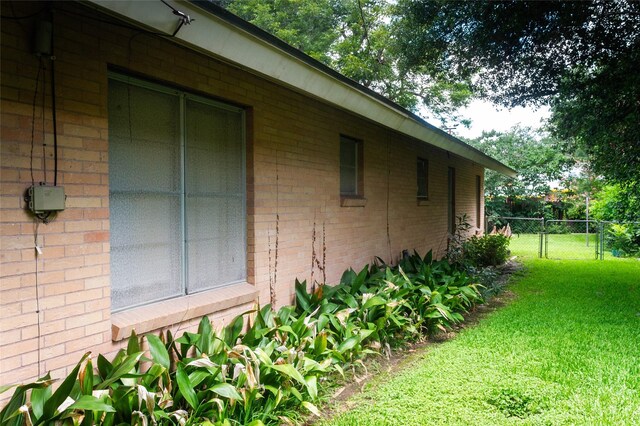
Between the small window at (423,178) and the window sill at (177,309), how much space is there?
243 inches

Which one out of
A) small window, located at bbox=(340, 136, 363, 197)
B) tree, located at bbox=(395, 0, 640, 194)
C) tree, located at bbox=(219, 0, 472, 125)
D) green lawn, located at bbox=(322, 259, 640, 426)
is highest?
tree, located at bbox=(219, 0, 472, 125)

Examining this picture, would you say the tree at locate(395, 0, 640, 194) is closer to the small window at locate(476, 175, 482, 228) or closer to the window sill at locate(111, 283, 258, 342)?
the small window at locate(476, 175, 482, 228)

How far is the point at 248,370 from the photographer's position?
3.18m

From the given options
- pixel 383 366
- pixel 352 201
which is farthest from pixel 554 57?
pixel 383 366

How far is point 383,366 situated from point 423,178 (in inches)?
244

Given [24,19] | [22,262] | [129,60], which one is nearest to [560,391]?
[22,262]

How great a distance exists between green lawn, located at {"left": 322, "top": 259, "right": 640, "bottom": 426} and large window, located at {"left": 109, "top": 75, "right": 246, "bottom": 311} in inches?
72.3

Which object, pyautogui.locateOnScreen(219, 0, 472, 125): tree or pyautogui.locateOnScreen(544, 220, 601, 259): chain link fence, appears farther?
pyautogui.locateOnScreen(219, 0, 472, 125): tree

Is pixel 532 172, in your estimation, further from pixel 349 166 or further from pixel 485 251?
pixel 349 166

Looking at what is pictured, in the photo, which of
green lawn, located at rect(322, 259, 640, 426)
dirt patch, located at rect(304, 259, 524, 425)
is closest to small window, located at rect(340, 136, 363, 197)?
dirt patch, located at rect(304, 259, 524, 425)

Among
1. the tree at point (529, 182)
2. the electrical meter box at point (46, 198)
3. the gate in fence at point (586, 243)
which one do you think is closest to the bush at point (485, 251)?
the gate in fence at point (586, 243)

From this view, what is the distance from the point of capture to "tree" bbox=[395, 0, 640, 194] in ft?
23.0

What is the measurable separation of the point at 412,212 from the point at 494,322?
3.29 meters

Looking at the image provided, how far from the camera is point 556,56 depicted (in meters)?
7.82
